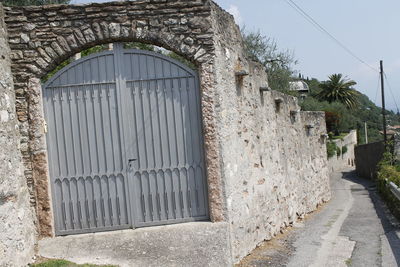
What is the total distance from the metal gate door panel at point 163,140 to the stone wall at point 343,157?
31.9 metres

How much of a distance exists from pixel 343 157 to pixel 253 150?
124 feet

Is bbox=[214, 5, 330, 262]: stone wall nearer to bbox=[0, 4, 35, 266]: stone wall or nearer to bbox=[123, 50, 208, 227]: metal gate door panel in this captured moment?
bbox=[123, 50, 208, 227]: metal gate door panel

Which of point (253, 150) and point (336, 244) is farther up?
point (253, 150)

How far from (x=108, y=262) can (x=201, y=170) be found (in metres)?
1.70

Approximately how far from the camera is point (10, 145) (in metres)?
6.16

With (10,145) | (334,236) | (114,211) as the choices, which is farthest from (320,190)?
(10,145)

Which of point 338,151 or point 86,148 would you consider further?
point 338,151

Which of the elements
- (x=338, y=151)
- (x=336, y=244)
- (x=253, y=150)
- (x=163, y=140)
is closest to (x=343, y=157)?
(x=338, y=151)

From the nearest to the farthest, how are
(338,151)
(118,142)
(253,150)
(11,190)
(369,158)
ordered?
(11,190)
(118,142)
(253,150)
(369,158)
(338,151)

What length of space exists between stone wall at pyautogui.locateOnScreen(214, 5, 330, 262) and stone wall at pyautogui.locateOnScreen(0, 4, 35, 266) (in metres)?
2.52

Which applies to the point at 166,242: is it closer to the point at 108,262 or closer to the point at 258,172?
the point at 108,262

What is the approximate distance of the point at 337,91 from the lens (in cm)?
5822

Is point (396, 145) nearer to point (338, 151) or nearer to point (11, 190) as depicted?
point (11, 190)

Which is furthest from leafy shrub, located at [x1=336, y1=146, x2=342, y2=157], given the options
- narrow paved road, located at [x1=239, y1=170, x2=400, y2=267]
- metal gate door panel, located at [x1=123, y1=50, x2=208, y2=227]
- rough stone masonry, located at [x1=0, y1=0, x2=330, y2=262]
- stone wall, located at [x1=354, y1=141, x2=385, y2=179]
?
metal gate door panel, located at [x1=123, y1=50, x2=208, y2=227]
